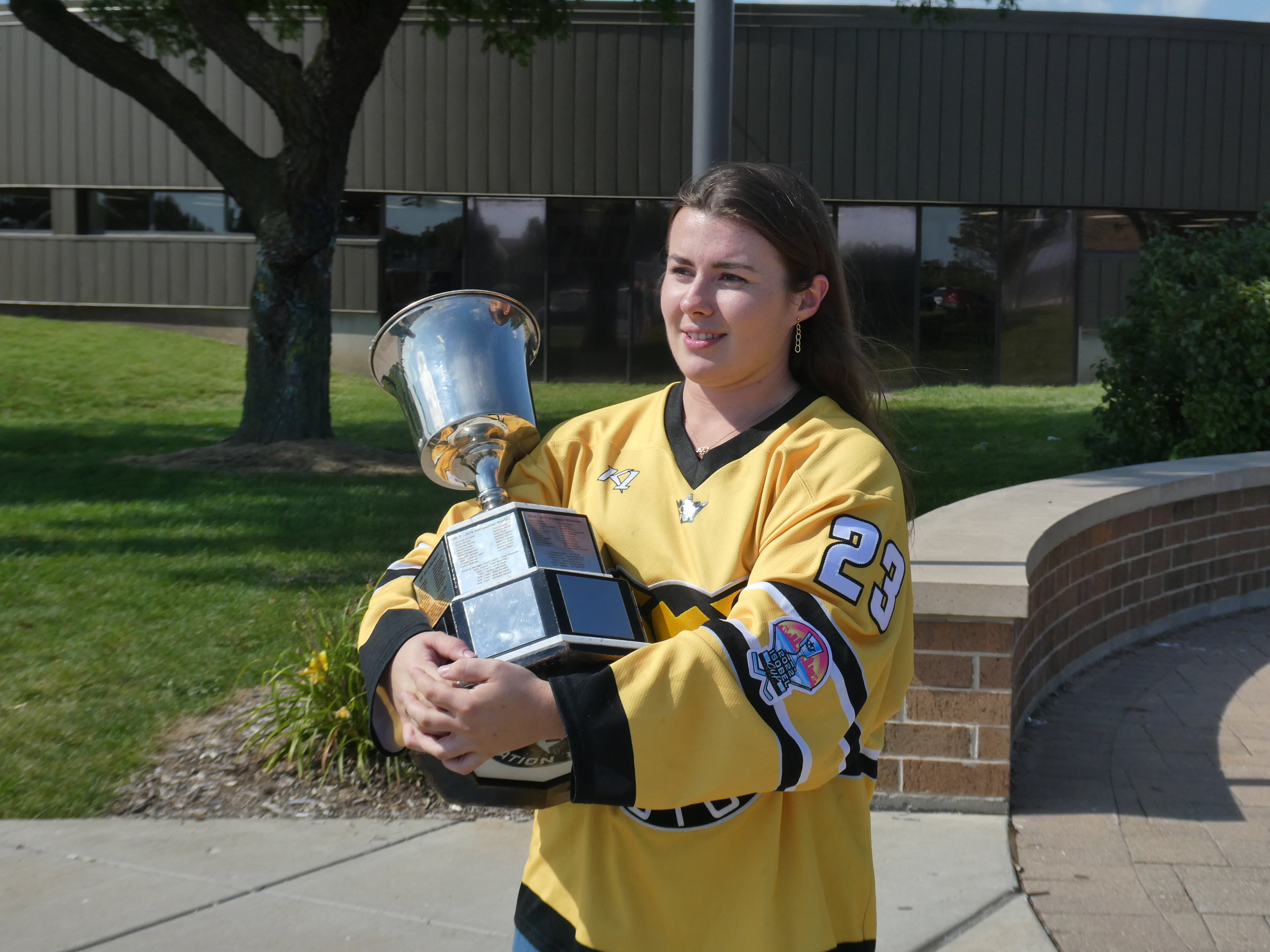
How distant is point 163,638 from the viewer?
577 centimetres

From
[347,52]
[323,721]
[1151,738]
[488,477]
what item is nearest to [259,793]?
[323,721]

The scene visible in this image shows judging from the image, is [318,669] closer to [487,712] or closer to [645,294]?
[487,712]

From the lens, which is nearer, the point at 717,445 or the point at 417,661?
the point at 417,661

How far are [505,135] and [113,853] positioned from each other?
1543 cm

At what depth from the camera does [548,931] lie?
1875 millimetres

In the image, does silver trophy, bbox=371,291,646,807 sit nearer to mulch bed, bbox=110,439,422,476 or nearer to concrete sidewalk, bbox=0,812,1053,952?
concrete sidewalk, bbox=0,812,1053,952

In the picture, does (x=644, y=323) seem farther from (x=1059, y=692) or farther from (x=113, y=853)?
(x=113, y=853)

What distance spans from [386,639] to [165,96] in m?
10.1

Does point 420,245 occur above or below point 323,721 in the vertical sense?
above

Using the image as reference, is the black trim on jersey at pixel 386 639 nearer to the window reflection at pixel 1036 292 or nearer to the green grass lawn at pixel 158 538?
the green grass lawn at pixel 158 538

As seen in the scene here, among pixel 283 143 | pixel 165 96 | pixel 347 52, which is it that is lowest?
pixel 283 143

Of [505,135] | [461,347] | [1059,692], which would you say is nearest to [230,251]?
[505,135]

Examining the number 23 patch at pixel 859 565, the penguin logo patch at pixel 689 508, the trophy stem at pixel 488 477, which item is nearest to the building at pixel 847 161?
the trophy stem at pixel 488 477

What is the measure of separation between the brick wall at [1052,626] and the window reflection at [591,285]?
38.7ft
